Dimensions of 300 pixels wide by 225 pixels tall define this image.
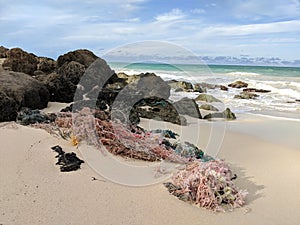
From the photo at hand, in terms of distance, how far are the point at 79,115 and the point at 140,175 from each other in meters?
1.64

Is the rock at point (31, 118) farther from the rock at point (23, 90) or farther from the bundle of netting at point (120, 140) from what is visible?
the bundle of netting at point (120, 140)

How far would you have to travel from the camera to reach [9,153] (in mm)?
3793

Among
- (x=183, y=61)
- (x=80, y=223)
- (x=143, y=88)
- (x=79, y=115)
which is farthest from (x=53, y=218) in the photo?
(x=143, y=88)

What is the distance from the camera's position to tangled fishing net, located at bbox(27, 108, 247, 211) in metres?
3.01

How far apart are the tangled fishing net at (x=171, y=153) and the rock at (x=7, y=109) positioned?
26.8 inches

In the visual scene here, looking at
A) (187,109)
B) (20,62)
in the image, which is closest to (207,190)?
(187,109)

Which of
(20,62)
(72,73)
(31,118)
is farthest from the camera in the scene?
(20,62)

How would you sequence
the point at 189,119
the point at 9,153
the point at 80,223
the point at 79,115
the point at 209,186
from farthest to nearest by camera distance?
the point at 189,119 < the point at 79,115 < the point at 9,153 < the point at 209,186 < the point at 80,223

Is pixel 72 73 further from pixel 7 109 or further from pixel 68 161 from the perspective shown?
pixel 68 161

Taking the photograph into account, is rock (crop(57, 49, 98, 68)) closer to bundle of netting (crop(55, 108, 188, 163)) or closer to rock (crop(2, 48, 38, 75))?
rock (crop(2, 48, 38, 75))

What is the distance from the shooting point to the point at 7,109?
528 centimetres

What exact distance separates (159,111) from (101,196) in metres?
3.89

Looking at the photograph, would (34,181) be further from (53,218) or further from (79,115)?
(79,115)

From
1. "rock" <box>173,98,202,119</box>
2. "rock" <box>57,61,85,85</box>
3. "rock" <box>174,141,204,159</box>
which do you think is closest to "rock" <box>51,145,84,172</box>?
"rock" <box>174,141,204,159</box>
